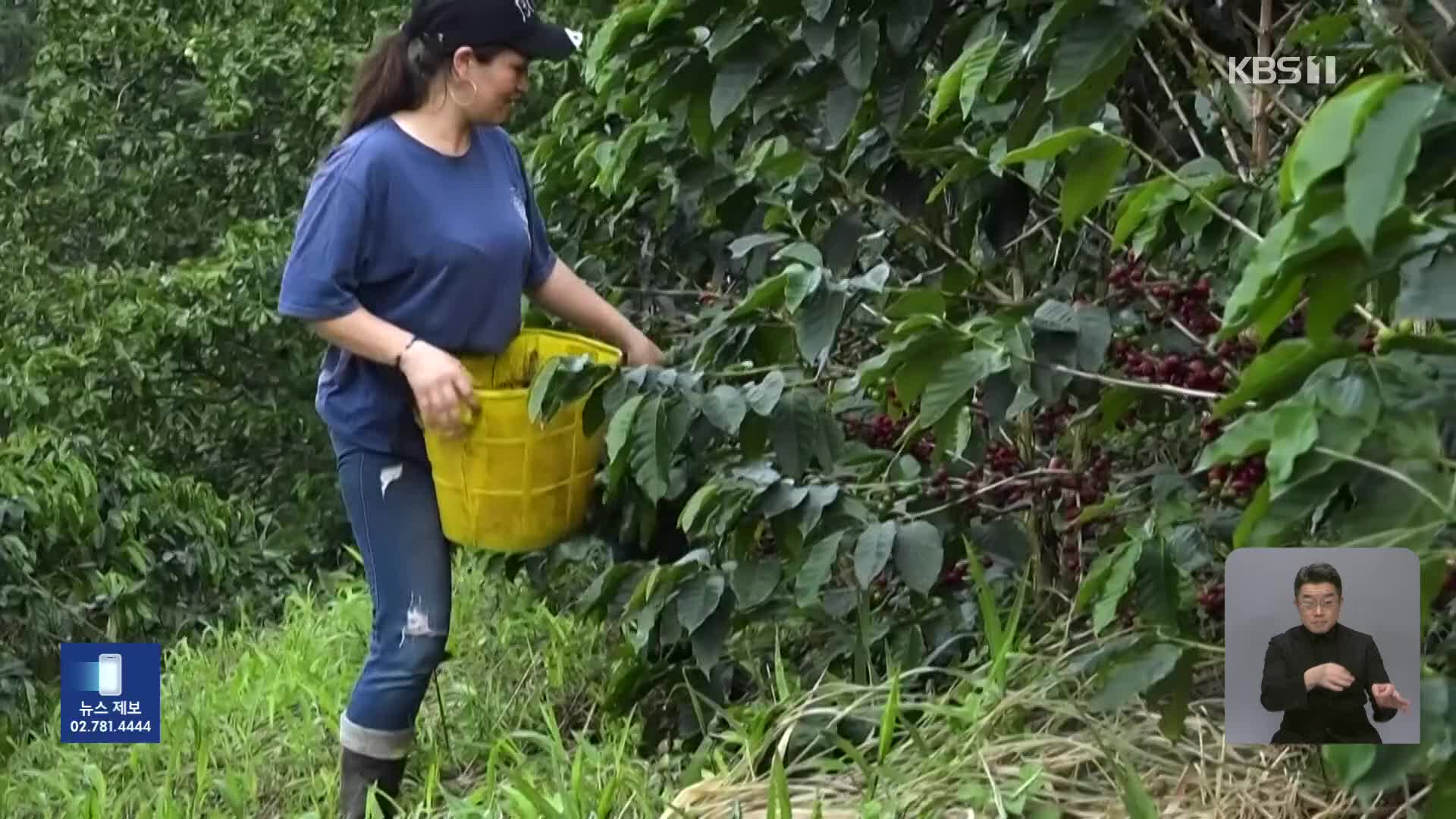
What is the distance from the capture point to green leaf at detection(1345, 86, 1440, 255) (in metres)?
0.88

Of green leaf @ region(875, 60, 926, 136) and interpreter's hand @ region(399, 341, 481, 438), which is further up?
green leaf @ region(875, 60, 926, 136)

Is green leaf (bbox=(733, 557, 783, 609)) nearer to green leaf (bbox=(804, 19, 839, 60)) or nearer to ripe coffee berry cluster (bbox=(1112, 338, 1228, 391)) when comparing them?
ripe coffee berry cluster (bbox=(1112, 338, 1228, 391))

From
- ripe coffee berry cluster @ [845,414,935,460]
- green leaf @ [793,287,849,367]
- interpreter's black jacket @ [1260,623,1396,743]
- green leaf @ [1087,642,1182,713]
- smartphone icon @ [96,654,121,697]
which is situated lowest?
smartphone icon @ [96,654,121,697]

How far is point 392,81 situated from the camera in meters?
2.31

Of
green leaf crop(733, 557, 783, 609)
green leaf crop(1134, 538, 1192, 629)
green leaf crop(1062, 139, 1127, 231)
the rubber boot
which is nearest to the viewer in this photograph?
green leaf crop(1062, 139, 1127, 231)

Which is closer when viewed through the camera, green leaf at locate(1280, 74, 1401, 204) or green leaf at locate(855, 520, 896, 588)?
green leaf at locate(1280, 74, 1401, 204)

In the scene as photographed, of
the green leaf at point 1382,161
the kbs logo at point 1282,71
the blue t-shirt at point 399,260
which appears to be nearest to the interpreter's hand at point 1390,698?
the green leaf at point 1382,161

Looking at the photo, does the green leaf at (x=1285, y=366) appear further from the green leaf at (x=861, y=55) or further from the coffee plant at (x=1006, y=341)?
the green leaf at (x=861, y=55)

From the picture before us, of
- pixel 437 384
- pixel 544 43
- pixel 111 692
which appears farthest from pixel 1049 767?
pixel 111 692

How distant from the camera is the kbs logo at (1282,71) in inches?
76.1

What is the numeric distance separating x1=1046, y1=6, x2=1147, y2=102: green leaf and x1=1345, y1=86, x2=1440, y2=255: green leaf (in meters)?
0.67

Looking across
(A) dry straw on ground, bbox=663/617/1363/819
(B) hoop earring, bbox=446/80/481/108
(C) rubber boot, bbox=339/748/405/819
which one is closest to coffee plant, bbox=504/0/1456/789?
(A) dry straw on ground, bbox=663/617/1363/819

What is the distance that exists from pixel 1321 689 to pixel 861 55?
1.14m

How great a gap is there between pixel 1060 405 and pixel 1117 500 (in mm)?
405
